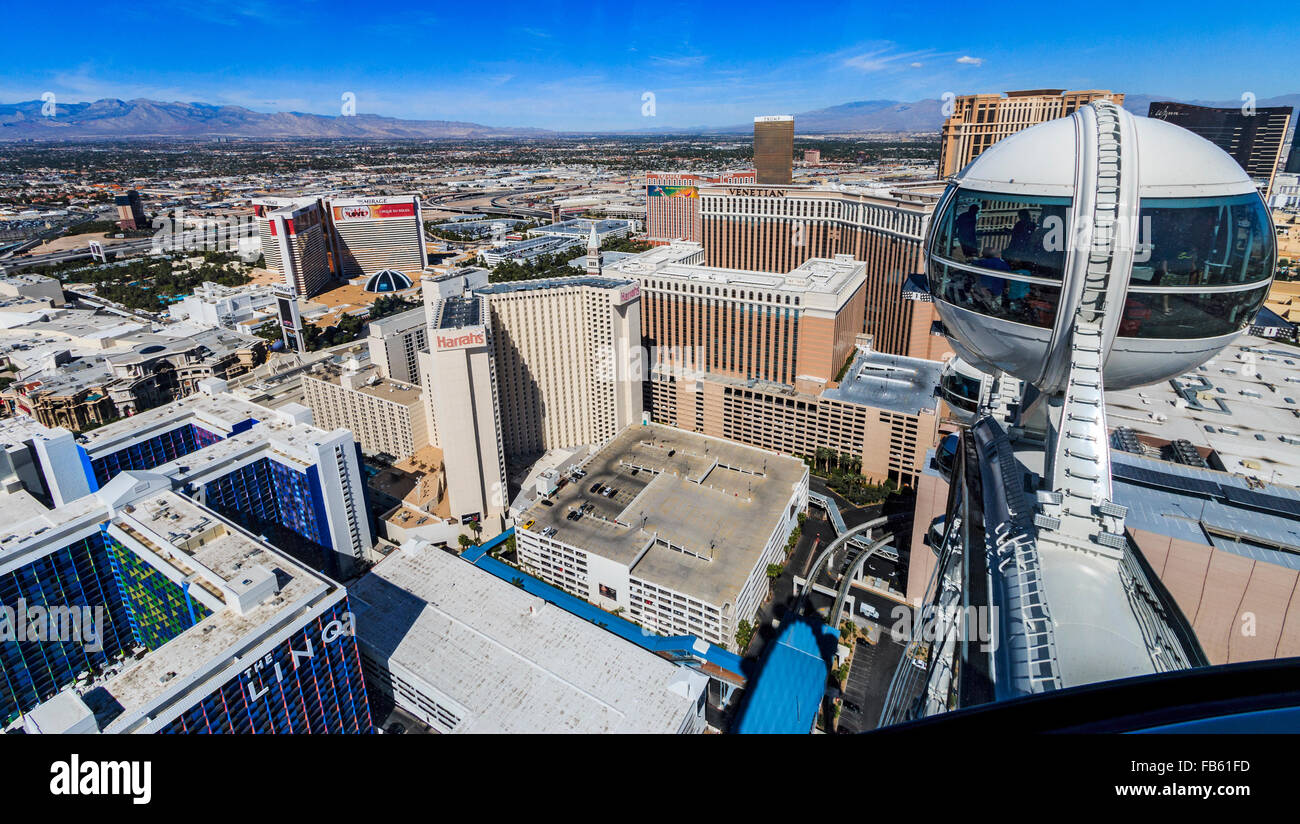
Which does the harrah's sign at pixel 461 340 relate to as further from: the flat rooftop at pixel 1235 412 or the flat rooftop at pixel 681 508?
the flat rooftop at pixel 1235 412

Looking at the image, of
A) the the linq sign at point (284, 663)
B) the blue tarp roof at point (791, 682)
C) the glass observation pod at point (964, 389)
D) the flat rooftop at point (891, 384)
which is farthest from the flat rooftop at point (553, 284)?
the the linq sign at point (284, 663)

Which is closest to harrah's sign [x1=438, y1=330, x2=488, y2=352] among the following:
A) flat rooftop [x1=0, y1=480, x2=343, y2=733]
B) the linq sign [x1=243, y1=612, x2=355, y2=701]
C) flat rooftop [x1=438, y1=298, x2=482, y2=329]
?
flat rooftop [x1=438, y1=298, x2=482, y2=329]

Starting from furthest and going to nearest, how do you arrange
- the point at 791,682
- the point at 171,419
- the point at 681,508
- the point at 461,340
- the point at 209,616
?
the point at 681,508 < the point at 171,419 < the point at 461,340 < the point at 791,682 < the point at 209,616

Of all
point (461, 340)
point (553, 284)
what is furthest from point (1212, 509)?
point (553, 284)

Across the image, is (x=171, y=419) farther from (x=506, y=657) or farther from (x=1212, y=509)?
(x=1212, y=509)
